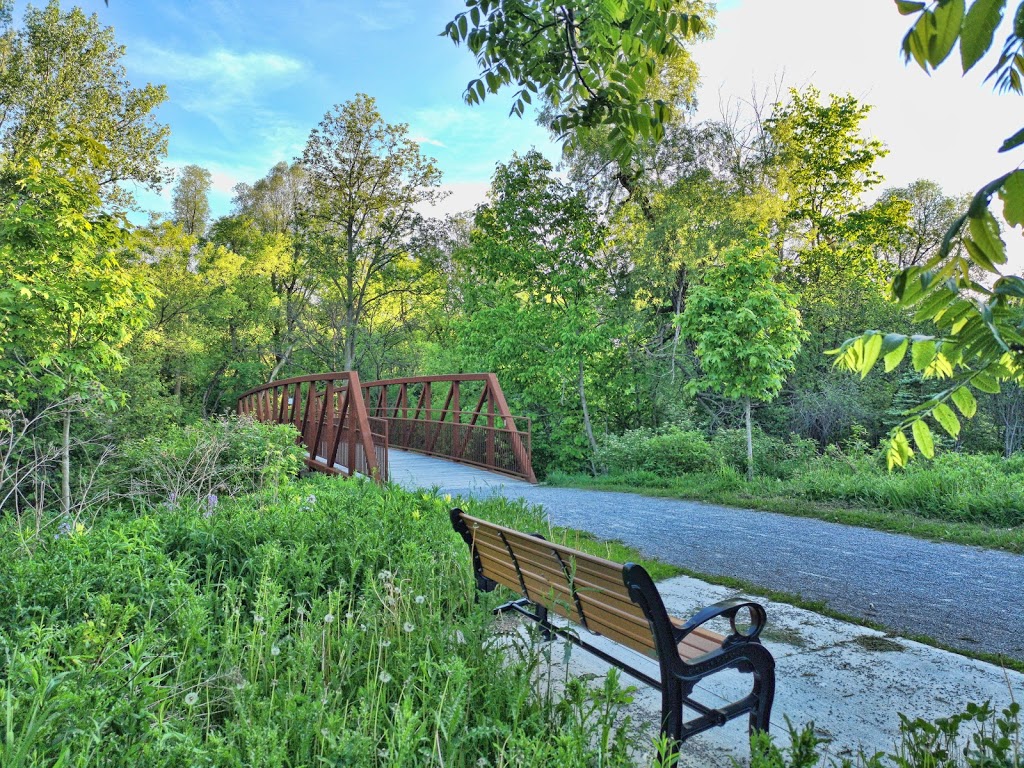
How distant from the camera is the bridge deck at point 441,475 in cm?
918

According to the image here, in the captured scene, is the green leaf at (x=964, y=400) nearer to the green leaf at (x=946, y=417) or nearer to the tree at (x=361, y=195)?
the green leaf at (x=946, y=417)

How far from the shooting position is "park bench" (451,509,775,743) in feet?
6.98

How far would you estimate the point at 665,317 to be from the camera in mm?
15594

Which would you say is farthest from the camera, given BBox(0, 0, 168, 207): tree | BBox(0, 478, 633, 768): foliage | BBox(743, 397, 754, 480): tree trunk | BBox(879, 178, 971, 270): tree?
BBox(879, 178, 971, 270): tree

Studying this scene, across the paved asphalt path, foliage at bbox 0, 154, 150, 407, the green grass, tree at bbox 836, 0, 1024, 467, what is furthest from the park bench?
foliage at bbox 0, 154, 150, 407

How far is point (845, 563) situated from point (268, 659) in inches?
176

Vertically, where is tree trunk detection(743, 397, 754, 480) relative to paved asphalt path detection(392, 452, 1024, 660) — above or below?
above

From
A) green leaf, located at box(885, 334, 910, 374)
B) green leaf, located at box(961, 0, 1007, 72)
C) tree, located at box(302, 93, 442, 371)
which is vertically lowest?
green leaf, located at box(885, 334, 910, 374)

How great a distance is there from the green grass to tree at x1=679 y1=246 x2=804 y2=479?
1.01m

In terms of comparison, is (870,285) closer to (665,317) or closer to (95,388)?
(665,317)

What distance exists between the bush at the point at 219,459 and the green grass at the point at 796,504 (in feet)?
14.8

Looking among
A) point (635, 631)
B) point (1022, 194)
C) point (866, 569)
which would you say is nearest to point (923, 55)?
point (1022, 194)

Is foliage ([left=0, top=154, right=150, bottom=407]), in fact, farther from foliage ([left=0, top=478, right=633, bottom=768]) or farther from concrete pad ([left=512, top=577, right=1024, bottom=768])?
concrete pad ([left=512, top=577, right=1024, bottom=768])

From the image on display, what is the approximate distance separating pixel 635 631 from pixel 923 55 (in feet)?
6.69
